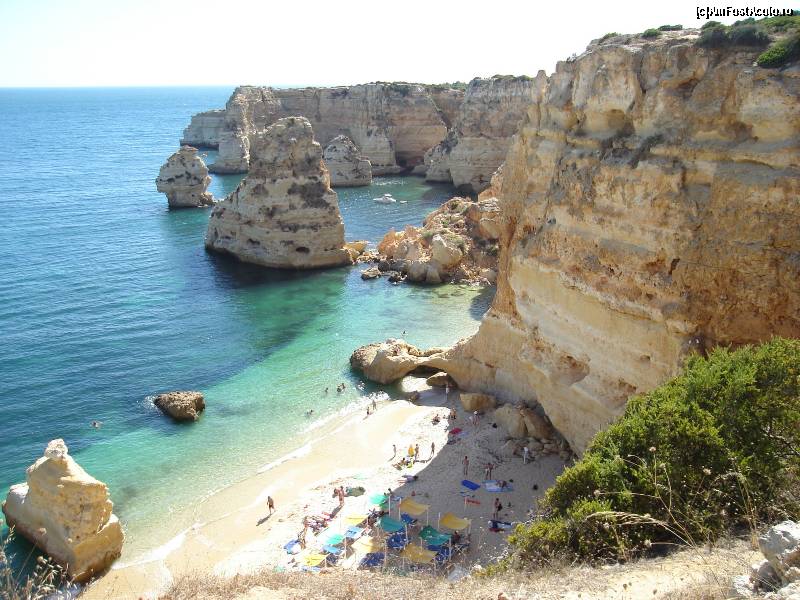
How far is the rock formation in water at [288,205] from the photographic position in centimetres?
4525

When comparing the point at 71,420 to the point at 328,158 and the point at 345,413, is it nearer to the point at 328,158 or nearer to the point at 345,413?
the point at 345,413

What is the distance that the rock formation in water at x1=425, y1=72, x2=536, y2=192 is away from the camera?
7006 cm

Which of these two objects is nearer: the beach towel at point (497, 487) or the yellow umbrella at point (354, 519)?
the yellow umbrella at point (354, 519)

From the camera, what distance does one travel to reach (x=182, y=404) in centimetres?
2597

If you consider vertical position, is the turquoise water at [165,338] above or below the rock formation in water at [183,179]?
below

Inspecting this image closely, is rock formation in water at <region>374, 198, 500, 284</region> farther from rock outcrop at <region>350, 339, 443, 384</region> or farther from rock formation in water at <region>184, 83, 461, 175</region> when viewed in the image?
rock formation in water at <region>184, 83, 461, 175</region>

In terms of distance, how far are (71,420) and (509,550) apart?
18.8 metres

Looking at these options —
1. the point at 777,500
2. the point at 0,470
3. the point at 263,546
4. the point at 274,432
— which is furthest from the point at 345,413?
the point at 777,500

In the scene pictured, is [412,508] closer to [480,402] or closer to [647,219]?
[480,402]

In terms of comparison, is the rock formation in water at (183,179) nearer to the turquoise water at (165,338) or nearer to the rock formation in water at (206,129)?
the turquoise water at (165,338)

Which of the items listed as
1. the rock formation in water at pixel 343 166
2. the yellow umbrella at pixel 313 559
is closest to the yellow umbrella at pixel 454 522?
the yellow umbrella at pixel 313 559

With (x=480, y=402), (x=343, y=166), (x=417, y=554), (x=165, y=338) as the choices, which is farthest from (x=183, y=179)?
(x=417, y=554)

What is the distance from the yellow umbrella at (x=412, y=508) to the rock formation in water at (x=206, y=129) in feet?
307

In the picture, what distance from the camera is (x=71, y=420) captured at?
2577 cm
